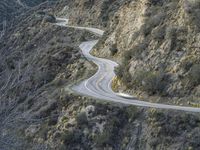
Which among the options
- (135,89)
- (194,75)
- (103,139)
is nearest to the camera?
(103,139)

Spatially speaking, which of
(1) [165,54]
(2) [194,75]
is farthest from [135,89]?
(2) [194,75]

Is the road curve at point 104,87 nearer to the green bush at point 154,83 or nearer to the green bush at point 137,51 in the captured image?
the green bush at point 154,83

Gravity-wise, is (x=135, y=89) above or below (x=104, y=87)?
above

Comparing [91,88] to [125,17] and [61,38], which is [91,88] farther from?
[61,38]

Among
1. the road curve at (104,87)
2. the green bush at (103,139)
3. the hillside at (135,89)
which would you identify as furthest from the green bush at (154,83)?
the green bush at (103,139)

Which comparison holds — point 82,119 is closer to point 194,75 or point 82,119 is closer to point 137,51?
point 194,75

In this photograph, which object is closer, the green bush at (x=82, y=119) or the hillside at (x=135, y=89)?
the hillside at (x=135, y=89)

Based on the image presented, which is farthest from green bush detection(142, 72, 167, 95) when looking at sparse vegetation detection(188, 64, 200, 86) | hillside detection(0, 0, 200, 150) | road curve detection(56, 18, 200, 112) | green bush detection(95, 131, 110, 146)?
green bush detection(95, 131, 110, 146)

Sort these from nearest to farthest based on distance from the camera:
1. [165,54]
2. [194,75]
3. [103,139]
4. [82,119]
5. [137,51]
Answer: [103,139] < [194,75] < [82,119] < [165,54] < [137,51]

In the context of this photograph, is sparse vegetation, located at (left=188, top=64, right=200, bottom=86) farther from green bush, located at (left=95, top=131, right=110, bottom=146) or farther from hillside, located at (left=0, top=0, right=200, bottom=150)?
green bush, located at (left=95, top=131, right=110, bottom=146)

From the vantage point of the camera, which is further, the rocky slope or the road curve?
the rocky slope

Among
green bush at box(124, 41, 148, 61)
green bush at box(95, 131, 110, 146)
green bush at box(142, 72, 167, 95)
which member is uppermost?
green bush at box(124, 41, 148, 61)
